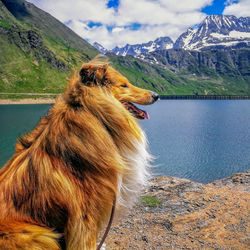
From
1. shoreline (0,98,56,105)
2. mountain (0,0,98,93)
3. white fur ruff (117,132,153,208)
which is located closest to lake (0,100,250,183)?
white fur ruff (117,132,153,208)

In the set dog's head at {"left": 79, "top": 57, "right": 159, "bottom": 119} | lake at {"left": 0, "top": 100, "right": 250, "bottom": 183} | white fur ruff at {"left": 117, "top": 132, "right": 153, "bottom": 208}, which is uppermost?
dog's head at {"left": 79, "top": 57, "right": 159, "bottom": 119}

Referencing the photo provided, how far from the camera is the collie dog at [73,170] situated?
1959mm

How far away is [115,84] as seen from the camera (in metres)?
2.60

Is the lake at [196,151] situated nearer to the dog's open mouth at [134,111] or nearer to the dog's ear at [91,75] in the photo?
the dog's open mouth at [134,111]

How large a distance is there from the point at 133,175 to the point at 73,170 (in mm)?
695

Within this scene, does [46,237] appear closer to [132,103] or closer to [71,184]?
[71,184]

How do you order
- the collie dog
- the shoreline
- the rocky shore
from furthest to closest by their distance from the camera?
the shoreline → the rocky shore → the collie dog

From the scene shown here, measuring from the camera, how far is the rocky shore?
6.58 meters

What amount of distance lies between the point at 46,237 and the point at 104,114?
1.19 metres

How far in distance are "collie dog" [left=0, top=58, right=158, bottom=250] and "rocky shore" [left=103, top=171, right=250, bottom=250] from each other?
4.73m

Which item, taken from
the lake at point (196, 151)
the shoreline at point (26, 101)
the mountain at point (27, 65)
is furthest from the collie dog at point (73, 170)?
the mountain at point (27, 65)

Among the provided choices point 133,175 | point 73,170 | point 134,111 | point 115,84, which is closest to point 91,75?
point 115,84

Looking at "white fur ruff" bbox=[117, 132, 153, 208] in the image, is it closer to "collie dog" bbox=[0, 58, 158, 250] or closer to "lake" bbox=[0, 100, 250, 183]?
"collie dog" bbox=[0, 58, 158, 250]

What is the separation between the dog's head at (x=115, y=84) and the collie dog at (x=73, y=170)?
0.4 inches
